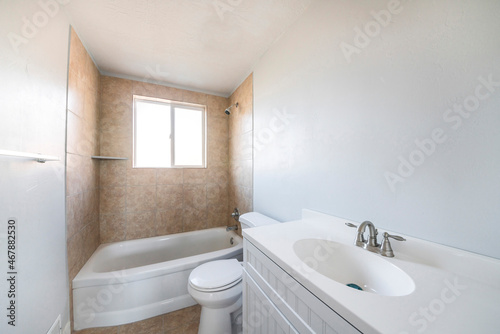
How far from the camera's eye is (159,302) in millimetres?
1561

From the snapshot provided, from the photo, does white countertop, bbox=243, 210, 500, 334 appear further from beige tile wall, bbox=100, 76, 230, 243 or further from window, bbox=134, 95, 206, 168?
window, bbox=134, 95, 206, 168

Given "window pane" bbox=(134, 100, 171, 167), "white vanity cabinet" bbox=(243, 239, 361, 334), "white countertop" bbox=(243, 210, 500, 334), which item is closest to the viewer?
"white countertop" bbox=(243, 210, 500, 334)

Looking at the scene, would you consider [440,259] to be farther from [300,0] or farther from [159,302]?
[159,302]

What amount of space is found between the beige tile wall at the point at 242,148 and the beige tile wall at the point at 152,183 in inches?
7.4

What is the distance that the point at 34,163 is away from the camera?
973 millimetres

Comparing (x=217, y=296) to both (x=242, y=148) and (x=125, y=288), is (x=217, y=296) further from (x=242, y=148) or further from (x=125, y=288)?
(x=242, y=148)

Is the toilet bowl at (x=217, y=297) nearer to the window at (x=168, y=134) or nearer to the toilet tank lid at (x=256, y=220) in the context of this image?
the toilet tank lid at (x=256, y=220)

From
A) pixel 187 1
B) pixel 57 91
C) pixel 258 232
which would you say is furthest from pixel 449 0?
pixel 57 91

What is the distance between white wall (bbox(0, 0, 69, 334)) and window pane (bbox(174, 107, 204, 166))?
1235 millimetres

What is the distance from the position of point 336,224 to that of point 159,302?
1660mm

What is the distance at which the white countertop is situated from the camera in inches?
15.6

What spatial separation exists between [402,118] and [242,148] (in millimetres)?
1634

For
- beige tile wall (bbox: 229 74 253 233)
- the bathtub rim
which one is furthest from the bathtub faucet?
the bathtub rim

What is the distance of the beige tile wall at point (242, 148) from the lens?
80.0 inches
